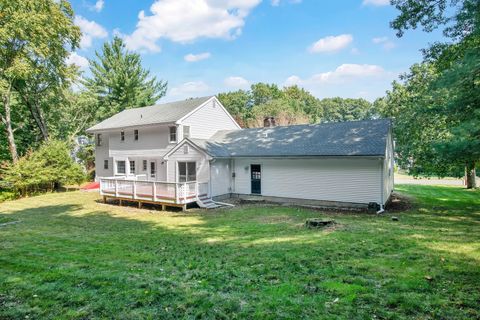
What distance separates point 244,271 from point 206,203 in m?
10.4

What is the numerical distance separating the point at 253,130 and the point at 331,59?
23.2 feet

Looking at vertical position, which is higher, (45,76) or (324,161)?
(45,76)

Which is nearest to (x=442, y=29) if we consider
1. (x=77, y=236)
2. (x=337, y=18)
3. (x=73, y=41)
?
(x=337, y=18)

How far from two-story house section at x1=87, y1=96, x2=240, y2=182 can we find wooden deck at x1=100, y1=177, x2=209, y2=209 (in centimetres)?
258

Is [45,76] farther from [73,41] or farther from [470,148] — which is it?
[470,148]

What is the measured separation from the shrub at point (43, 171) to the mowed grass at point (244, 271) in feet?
37.2

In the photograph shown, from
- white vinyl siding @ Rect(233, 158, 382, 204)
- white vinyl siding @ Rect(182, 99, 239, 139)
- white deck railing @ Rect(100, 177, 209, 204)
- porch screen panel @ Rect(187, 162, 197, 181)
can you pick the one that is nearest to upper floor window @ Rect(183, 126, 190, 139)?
white vinyl siding @ Rect(182, 99, 239, 139)

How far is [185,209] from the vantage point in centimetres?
1461

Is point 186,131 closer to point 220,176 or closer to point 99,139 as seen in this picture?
point 220,176

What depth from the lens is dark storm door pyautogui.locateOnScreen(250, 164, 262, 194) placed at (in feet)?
55.1

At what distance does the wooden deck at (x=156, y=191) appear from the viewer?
14.6 metres

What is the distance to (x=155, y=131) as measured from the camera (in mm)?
21766

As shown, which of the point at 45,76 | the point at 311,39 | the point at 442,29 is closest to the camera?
the point at 442,29

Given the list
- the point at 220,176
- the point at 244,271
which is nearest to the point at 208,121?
the point at 220,176
